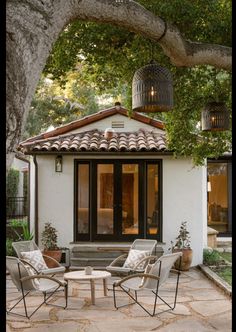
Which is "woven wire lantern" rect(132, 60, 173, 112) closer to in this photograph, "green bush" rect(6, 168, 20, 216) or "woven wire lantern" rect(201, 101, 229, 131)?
"woven wire lantern" rect(201, 101, 229, 131)

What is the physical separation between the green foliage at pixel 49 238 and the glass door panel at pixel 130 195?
194 cm

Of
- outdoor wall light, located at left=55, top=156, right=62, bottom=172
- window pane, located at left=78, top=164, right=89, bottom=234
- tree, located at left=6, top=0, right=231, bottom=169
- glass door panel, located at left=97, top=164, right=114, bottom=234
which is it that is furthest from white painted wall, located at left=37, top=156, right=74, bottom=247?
tree, located at left=6, top=0, right=231, bottom=169

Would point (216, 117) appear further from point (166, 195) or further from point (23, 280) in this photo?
point (166, 195)

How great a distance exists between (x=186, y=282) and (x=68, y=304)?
316 centimetres

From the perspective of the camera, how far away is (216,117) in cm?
565

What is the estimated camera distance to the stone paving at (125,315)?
686 centimetres

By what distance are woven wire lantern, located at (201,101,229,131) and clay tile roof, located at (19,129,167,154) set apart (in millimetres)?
6371

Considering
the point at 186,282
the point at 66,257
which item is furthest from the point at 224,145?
the point at 66,257

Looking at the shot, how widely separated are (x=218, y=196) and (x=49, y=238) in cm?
832

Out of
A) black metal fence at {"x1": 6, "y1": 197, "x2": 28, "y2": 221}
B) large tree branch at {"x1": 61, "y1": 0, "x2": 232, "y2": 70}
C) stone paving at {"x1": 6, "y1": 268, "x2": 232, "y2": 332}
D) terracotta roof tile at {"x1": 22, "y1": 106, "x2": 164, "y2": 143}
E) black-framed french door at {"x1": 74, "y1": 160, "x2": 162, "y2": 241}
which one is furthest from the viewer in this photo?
black metal fence at {"x1": 6, "y1": 197, "x2": 28, "y2": 221}

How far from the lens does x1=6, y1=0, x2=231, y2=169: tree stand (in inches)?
87.8

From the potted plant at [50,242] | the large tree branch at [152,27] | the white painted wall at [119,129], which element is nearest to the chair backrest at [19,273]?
the potted plant at [50,242]

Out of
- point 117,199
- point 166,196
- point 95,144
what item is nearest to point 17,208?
point 117,199
